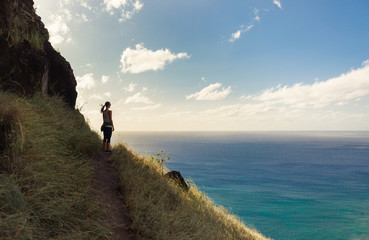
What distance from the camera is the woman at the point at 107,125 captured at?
9.83 meters

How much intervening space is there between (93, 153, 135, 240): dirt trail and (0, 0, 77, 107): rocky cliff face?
4047mm

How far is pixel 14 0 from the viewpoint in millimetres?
9258

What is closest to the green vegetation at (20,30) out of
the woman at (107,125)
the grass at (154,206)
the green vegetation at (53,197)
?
the green vegetation at (53,197)

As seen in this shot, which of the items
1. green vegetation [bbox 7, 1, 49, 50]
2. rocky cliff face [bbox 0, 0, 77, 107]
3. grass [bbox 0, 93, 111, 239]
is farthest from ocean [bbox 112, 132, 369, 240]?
grass [bbox 0, 93, 111, 239]

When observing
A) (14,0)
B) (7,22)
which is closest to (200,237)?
(7,22)

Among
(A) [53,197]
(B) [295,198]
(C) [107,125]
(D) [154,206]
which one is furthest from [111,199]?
(B) [295,198]

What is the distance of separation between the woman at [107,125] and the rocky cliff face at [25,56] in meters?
2.72

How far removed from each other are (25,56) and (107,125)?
13.9 ft

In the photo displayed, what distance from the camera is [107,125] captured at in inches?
393

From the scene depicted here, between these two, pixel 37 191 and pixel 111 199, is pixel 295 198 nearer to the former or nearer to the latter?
pixel 111 199

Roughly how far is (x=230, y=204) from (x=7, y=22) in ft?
218

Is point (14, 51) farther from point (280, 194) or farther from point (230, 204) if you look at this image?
point (280, 194)

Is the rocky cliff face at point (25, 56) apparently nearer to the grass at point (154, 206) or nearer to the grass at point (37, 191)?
the grass at point (37, 191)

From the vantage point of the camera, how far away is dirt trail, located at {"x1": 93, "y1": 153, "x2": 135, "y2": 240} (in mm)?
4848
